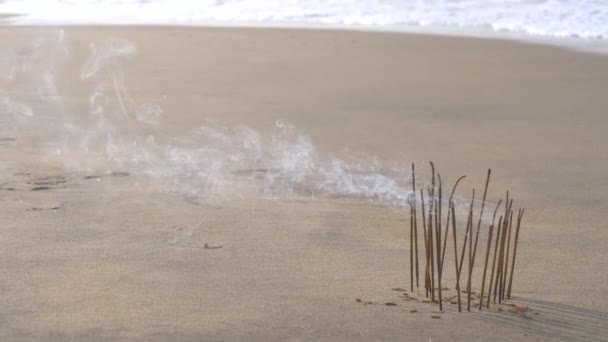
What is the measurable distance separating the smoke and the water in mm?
3829

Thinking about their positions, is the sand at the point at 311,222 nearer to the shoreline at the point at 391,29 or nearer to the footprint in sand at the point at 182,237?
the footprint in sand at the point at 182,237

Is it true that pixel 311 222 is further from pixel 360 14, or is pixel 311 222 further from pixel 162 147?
pixel 360 14

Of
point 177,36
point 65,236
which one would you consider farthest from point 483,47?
point 65,236

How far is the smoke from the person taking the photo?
455 centimetres

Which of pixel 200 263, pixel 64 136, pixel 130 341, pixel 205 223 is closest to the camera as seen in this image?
pixel 130 341

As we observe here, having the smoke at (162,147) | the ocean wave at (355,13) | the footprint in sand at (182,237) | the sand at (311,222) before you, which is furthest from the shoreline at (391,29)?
the footprint in sand at (182,237)

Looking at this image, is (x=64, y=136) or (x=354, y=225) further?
(x=64, y=136)

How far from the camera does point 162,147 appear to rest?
17.7ft

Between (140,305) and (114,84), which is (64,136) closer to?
(114,84)

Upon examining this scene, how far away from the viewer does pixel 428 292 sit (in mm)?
3014

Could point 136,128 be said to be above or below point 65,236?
above

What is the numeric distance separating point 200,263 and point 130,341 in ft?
2.34

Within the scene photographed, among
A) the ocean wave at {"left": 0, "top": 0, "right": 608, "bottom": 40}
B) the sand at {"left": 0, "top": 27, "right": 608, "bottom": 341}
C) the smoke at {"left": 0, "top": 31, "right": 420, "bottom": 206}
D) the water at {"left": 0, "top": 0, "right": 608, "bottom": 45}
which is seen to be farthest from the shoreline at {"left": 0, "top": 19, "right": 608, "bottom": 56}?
the smoke at {"left": 0, "top": 31, "right": 420, "bottom": 206}

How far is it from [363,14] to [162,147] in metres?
6.42
